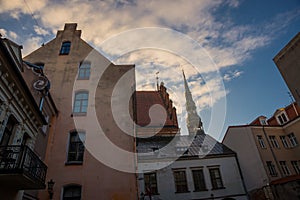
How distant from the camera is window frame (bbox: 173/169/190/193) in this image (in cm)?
2086

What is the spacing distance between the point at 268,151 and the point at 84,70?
20169 millimetres

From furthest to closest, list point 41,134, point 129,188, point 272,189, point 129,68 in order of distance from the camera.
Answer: point 272,189, point 129,68, point 129,188, point 41,134

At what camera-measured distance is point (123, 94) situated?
16234 millimetres

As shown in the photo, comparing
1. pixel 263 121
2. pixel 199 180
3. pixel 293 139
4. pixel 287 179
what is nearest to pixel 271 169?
pixel 287 179

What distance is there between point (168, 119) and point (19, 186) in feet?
70.3

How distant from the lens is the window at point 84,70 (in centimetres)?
1673

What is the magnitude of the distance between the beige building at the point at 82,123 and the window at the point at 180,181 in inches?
370

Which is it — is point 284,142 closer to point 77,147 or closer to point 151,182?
point 151,182

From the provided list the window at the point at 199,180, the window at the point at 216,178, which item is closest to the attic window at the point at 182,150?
the window at the point at 199,180

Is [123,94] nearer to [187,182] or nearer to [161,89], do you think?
[187,182]

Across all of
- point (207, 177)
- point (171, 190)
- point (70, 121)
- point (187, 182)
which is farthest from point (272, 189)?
point (70, 121)

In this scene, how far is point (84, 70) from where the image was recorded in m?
17.1

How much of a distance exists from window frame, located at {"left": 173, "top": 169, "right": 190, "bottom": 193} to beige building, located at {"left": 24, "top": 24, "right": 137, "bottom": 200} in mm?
9323

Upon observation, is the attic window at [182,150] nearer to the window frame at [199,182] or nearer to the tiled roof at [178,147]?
the tiled roof at [178,147]
